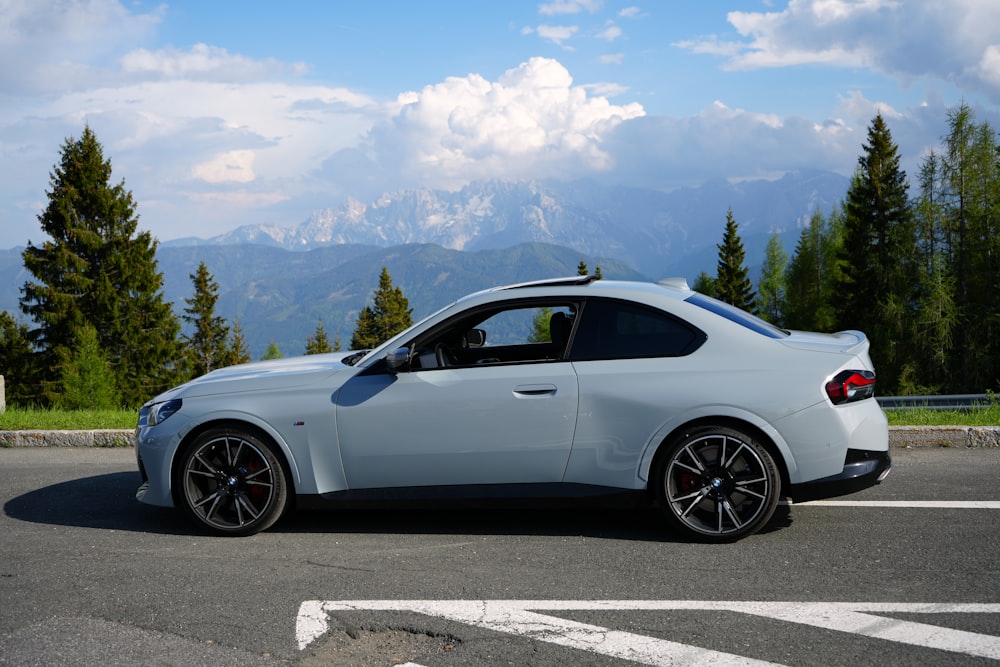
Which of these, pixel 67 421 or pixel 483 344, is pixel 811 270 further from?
pixel 483 344

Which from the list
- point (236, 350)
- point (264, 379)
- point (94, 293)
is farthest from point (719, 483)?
point (236, 350)

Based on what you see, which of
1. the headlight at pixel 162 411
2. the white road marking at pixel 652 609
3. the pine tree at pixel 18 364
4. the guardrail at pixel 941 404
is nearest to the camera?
the white road marking at pixel 652 609

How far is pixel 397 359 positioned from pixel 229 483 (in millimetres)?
1388

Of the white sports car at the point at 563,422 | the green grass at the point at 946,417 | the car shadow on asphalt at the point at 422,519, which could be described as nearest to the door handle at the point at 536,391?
the white sports car at the point at 563,422

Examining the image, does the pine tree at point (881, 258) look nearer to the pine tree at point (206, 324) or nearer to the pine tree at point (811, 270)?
the pine tree at point (811, 270)

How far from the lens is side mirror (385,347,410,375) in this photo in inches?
211

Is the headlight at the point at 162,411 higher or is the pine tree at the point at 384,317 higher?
the pine tree at the point at 384,317

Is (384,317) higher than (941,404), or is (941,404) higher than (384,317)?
(384,317)

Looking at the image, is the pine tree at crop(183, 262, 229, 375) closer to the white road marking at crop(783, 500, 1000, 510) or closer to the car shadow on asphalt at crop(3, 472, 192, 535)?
the car shadow on asphalt at crop(3, 472, 192, 535)

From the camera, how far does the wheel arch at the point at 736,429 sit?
5.16 metres

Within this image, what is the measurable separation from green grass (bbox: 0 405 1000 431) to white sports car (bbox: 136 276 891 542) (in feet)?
12.5

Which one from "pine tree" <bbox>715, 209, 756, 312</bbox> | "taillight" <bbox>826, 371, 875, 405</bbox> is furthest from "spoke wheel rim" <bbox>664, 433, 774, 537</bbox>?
"pine tree" <bbox>715, 209, 756, 312</bbox>

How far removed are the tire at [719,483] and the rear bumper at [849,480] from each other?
0.54 feet

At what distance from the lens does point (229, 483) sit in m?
5.63
